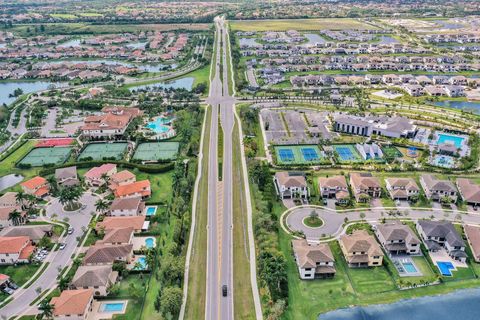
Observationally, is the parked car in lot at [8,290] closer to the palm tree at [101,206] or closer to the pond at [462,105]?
the palm tree at [101,206]

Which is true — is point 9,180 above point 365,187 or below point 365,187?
above

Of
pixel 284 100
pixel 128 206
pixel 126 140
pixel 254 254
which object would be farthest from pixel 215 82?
pixel 254 254

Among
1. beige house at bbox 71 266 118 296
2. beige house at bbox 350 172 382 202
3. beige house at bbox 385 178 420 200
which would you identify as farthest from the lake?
beige house at bbox 71 266 118 296

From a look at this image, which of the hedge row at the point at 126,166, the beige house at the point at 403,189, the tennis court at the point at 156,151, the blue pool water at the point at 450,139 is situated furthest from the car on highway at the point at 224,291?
the blue pool water at the point at 450,139

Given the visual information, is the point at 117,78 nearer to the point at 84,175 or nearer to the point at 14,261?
the point at 84,175

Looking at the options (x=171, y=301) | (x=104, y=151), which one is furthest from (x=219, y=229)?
(x=104, y=151)

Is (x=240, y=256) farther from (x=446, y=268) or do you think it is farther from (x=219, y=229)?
(x=446, y=268)
